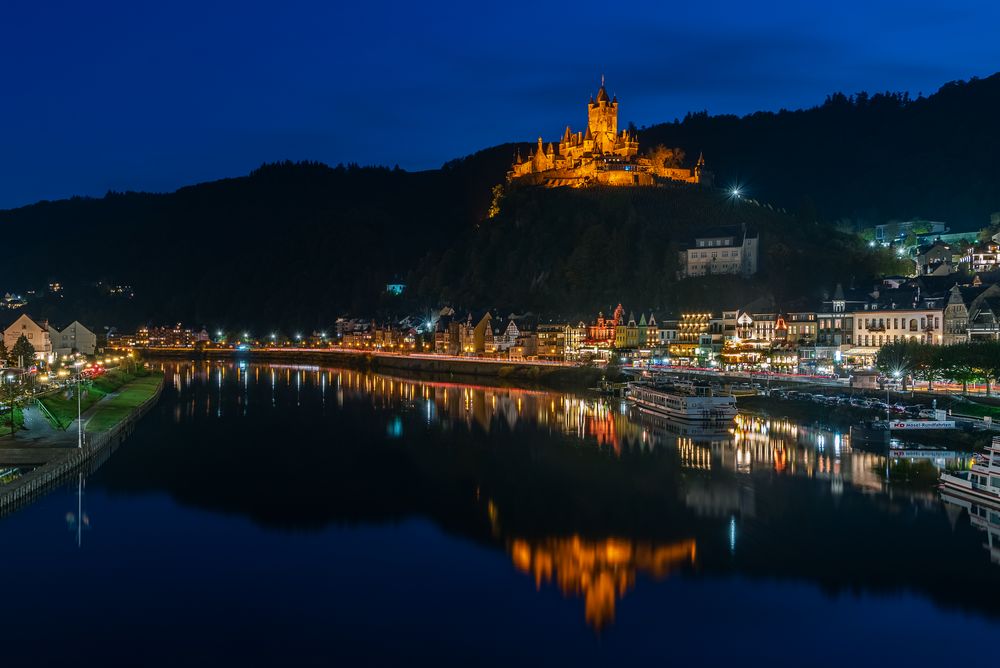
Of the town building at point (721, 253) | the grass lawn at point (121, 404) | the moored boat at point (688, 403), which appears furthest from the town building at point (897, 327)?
the grass lawn at point (121, 404)

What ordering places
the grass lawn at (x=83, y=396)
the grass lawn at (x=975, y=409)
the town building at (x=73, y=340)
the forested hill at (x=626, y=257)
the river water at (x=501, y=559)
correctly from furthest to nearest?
the forested hill at (x=626, y=257), the town building at (x=73, y=340), the grass lawn at (x=83, y=396), the grass lawn at (x=975, y=409), the river water at (x=501, y=559)

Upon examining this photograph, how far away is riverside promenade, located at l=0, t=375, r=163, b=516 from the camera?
29.8 metres

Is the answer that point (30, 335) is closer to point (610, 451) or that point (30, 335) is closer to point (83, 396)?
point (83, 396)

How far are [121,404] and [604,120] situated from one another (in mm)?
83098

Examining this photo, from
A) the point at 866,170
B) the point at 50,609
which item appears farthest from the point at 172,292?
the point at 50,609

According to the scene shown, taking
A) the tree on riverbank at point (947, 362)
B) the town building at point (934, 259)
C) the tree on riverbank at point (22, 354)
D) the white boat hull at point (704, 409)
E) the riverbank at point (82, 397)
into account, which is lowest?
the white boat hull at point (704, 409)

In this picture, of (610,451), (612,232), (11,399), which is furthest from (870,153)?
(11,399)

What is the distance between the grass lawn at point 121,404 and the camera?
4526 centimetres

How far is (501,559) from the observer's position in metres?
25.6

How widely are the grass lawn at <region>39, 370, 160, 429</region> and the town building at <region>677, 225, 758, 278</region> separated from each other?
50872 millimetres

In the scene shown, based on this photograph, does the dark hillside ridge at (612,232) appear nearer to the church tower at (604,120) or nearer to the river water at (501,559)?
the church tower at (604,120)

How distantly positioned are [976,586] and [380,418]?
121 ft

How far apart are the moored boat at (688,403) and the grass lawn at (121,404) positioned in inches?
1083

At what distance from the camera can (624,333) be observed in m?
91.1
